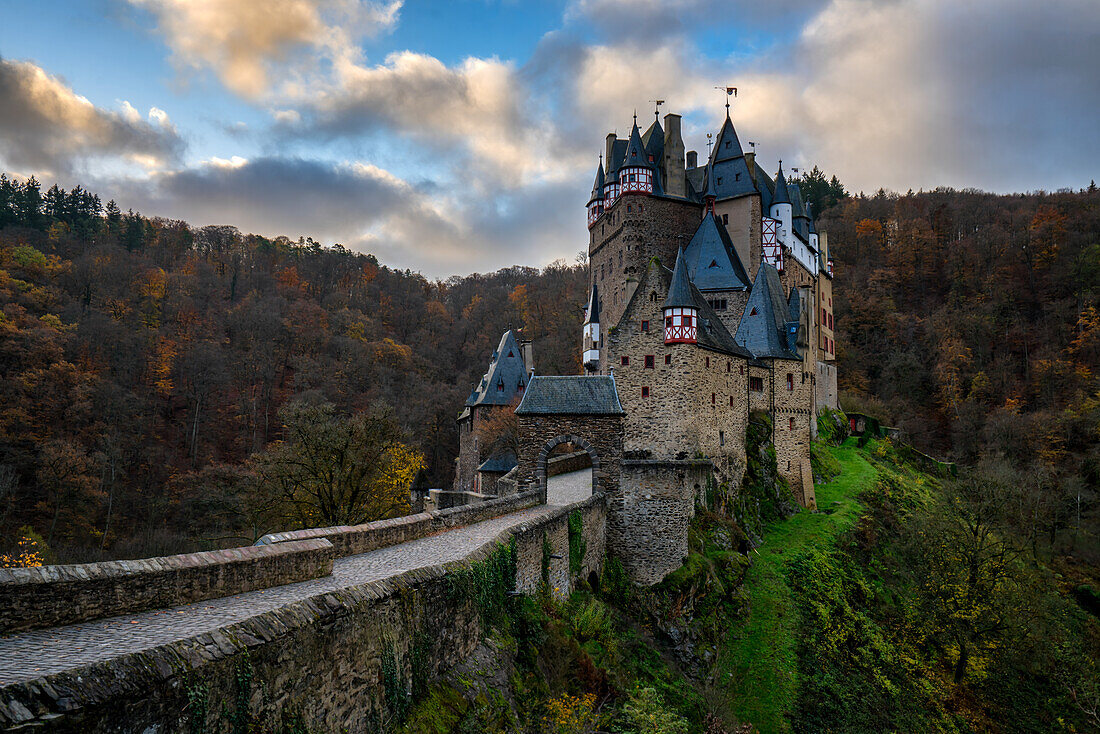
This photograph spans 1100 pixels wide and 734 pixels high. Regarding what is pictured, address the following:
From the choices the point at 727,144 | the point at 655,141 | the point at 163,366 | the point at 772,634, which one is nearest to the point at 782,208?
the point at 727,144

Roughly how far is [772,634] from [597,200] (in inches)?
1231

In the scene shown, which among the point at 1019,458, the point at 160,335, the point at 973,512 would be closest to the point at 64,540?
the point at 160,335

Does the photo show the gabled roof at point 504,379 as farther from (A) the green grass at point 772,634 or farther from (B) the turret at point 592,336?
(A) the green grass at point 772,634

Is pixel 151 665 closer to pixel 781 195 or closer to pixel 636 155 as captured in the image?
pixel 636 155

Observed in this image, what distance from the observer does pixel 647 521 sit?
2044cm

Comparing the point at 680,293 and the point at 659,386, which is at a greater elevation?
the point at 680,293

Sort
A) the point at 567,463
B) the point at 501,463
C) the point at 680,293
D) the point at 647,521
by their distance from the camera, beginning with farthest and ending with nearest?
the point at 501,463 < the point at 567,463 < the point at 680,293 < the point at 647,521

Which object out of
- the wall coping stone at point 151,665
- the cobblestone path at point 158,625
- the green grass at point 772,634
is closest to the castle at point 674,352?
the green grass at point 772,634

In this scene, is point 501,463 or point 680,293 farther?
point 501,463

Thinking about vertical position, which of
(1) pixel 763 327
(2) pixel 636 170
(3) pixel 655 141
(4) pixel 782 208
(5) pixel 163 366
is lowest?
(5) pixel 163 366

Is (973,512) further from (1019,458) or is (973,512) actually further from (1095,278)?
(1095,278)

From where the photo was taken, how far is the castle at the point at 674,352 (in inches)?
803

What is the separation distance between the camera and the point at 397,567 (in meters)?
10.4

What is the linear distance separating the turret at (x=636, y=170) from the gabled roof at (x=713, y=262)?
451 centimetres
